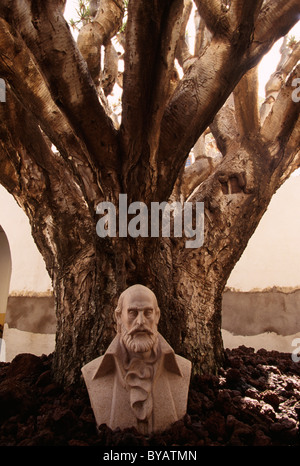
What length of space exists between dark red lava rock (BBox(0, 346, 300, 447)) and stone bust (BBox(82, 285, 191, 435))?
0.21ft

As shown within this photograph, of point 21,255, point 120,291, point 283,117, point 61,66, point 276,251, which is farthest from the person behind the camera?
point 21,255

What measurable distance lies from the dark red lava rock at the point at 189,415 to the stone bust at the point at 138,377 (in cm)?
6

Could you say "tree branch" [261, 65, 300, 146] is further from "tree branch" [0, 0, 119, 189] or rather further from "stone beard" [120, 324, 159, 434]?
"stone beard" [120, 324, 159, 434]

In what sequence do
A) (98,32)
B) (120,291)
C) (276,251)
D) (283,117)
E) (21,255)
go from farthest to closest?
1. (21,255)
2. (276,251)
3. (98,32)
4. (283,117)
5. (120,291)

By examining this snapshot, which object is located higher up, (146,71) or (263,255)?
(146,71)

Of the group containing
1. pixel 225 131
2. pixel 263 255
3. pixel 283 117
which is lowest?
pixel 263 255

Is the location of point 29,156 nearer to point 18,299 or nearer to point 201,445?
point 201,445

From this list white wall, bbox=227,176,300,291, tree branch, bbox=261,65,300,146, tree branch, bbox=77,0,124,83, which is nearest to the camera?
tree branch, bbox=261,65,300,146

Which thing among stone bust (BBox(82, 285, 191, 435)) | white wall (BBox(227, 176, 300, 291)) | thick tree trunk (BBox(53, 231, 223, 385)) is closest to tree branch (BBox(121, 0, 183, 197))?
thick tree trunk (BBox(53, 231, 223, 385))

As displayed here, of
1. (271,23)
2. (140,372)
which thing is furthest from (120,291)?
(271,23)

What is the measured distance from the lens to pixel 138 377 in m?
1.58

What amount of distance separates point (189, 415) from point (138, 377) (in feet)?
1.10

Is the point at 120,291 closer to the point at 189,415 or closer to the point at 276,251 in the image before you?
the point at 189,415

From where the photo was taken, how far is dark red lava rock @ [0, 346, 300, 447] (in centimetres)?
141
